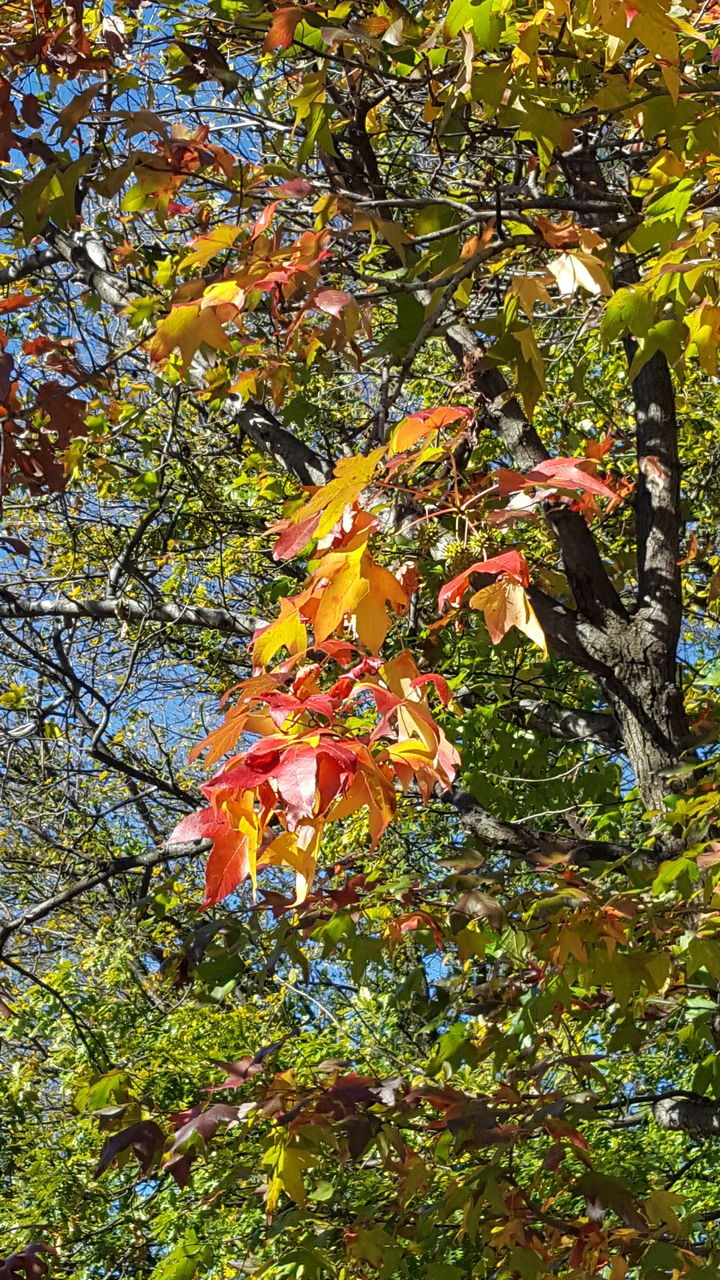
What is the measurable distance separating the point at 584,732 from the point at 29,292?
276 centimetres

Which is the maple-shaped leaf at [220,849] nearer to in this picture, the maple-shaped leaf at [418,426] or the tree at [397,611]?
the tree at [397,611]

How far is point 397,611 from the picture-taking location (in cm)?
152

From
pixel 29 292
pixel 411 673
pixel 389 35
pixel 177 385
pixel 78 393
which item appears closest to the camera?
pixel 411 673

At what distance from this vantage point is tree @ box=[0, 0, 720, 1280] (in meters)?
1.57

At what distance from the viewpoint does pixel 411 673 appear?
53.6 inches

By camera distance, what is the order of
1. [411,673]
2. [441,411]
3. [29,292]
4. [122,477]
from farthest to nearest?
[122,477], [29,292], [441,411], [411,673]

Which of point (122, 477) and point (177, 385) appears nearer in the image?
point (177, 385)

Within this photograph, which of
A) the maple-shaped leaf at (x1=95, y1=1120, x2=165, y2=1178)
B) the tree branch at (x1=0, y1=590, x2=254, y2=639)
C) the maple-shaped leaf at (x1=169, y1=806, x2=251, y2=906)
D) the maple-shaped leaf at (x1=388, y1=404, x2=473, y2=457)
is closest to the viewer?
the maple-shaped leaf at (x1=169, y1=806, x2=251, y2=906)

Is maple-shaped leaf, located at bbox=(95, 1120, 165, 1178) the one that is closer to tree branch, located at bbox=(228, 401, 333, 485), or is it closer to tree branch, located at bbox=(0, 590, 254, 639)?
tree branch, located at bbox=(228, 401, 333, 485)

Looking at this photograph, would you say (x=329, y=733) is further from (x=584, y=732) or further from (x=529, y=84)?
(x=584, y=732)

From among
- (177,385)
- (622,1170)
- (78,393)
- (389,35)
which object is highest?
(78,393)

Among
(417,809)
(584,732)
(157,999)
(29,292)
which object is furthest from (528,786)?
(29,292)

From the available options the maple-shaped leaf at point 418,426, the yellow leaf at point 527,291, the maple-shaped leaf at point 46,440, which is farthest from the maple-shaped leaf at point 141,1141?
the yellow leaf at point 527,291

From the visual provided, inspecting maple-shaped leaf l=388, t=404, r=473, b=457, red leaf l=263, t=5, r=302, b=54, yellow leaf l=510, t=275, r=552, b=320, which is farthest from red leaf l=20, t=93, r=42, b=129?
maple-shaped leaf l=388, t=404, r=473, b=457
